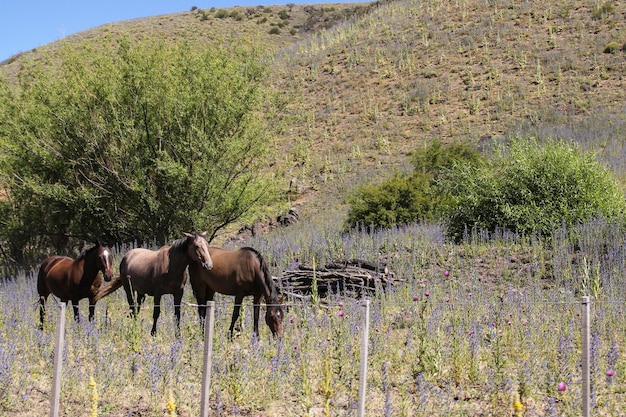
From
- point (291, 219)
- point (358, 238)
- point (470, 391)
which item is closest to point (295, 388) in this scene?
point (470, 391)

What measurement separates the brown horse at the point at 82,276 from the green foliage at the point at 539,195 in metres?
7.70

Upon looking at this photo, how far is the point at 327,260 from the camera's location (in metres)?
13.2

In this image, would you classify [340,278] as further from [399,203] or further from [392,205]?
[399,203]

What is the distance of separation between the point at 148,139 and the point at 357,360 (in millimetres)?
11651

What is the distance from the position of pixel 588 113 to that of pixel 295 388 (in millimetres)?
24679

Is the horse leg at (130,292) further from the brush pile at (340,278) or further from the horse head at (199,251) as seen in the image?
the brush pile at (340,278)

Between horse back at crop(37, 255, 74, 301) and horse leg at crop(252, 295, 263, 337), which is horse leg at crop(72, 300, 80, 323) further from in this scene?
horse leg at crop(252, 295, 263, 337)

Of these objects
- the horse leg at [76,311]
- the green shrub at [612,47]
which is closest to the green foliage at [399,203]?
the horse leg at [76,311]

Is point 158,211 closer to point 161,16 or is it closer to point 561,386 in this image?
point 561,386

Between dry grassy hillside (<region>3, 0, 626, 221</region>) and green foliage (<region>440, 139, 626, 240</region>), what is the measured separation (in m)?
9.62

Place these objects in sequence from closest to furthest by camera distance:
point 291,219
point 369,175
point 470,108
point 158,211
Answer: point 158,211
point 291,219
point 369,175
point 470,108

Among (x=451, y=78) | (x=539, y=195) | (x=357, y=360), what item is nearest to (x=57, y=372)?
(x=357, y=360)

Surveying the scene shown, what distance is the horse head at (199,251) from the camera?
336 inches

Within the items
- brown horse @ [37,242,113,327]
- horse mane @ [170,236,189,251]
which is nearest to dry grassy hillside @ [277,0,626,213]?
brown horse @ [37,242,113,327]
